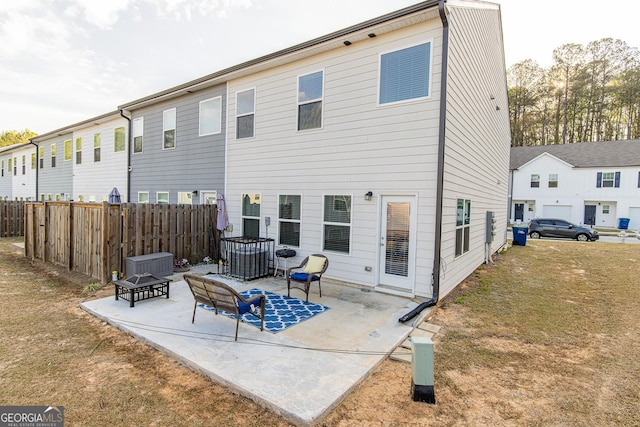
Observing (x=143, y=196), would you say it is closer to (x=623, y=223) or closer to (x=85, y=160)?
(x=85, y=160)

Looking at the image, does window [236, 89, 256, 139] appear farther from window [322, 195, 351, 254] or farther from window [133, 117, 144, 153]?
window [133, 117, 144, 153]

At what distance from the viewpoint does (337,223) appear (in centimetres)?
735

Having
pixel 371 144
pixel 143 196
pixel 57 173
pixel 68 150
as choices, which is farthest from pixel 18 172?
pixel 371 144

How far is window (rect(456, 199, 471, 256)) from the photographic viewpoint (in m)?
7.34

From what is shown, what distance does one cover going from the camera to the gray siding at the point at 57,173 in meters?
17.0

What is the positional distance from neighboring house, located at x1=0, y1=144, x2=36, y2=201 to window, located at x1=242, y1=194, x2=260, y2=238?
65.7ft

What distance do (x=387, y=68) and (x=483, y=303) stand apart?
17.8 feet

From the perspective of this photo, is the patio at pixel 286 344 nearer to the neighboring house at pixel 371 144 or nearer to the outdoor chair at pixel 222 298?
the outdoor chair at pixel 222 298

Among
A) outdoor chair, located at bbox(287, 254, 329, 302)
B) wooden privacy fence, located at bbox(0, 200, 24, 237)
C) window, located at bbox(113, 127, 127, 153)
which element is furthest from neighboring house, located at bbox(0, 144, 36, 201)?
outdoor chair, located at bbox(287, 254, 329, 302)

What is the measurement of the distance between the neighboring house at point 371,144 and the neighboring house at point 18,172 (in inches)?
711

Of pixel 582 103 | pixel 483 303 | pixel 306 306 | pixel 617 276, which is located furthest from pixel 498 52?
pixel 582 103

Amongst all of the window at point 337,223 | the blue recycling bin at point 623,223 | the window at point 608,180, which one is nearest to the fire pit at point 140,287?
the window at point 337,223

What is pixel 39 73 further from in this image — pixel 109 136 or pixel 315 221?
pixel 315 221

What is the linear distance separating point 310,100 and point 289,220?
3127 millimetres
